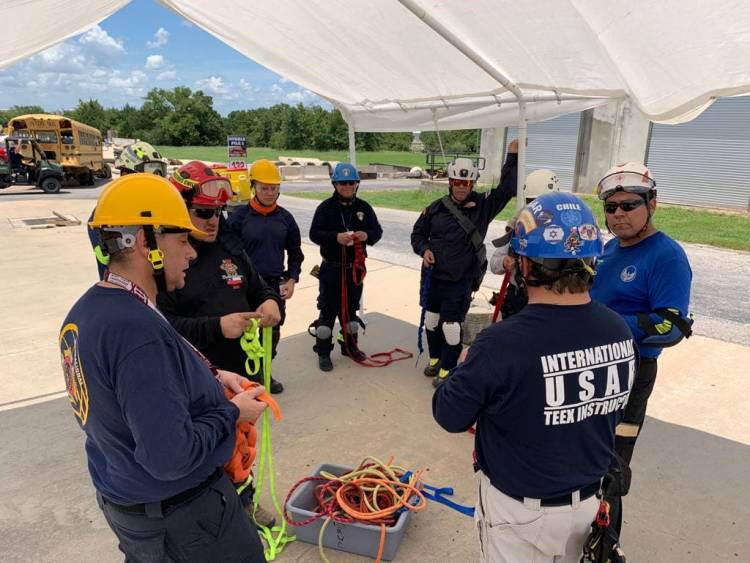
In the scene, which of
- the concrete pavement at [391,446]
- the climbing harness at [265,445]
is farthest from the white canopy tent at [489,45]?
the concrete pavement at [391,446]

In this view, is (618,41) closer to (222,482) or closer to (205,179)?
(205,179)

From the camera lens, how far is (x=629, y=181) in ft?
8.65

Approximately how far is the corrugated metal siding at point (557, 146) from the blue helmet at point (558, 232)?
21835 mm

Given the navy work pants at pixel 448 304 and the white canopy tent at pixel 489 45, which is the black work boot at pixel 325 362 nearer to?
the navy work pants at pixel 448 304

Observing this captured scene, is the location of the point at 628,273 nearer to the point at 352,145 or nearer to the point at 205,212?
the point at 205,212

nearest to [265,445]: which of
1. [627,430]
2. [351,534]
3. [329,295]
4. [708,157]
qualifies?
[351,534]

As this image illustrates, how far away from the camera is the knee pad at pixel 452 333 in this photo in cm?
471

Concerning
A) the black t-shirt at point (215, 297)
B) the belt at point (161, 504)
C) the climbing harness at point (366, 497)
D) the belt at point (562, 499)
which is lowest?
the climbing harness at point (366, 497)

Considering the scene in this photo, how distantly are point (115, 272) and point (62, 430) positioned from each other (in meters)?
3.26

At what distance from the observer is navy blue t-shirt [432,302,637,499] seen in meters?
1.57

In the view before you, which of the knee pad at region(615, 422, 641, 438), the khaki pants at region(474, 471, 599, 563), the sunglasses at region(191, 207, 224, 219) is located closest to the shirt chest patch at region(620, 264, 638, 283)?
the knee pad at region(615, 422, 641, 438)

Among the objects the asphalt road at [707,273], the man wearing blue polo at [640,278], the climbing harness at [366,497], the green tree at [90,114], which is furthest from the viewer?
the green tree at [90,114]

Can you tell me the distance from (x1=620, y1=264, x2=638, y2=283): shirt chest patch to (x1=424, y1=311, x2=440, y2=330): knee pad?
8.15 ft

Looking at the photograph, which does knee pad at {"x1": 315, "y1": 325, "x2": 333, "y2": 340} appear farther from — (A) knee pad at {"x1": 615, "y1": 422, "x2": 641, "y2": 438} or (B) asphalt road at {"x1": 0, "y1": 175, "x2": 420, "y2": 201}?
(B) asphalt road at {"x1": 0, "y1": 175, "x2": 420, "y2": 201}
